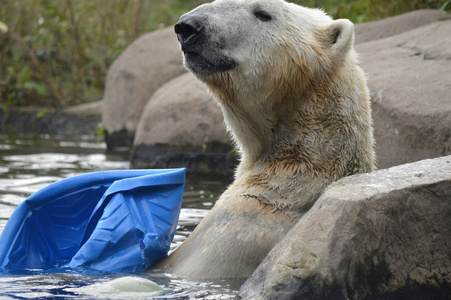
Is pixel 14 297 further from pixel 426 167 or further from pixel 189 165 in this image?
pixel 189 165

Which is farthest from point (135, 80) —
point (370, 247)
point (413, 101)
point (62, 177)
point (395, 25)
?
point (370, 247)

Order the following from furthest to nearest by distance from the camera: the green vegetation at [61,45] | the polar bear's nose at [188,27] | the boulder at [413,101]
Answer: the green vegetation at [61,45] → the boulder at [413,101] → the polar bear's nose at [188,27]

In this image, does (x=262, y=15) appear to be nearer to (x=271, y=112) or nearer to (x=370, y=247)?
(x=271, y=112)

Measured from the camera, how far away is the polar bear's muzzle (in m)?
2.83

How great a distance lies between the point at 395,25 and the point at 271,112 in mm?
4600

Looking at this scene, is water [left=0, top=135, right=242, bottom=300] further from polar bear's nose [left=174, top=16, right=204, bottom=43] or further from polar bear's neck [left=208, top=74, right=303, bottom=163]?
polar bear's nose [left=174, top=16, right=204, bottom=43]

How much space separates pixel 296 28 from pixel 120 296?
142cm

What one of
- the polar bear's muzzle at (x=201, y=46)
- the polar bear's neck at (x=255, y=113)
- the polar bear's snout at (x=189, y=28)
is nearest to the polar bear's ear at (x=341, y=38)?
the polar bear's neck at (x=255, y=113)

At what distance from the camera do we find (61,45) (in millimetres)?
13758

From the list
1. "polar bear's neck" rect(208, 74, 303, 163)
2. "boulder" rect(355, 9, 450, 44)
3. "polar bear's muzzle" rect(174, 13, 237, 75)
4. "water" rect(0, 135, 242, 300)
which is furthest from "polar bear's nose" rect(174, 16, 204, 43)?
"boulder" rect(355, 9, 450, 44)

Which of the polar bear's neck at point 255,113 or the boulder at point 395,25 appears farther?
the boulder at point 395,25

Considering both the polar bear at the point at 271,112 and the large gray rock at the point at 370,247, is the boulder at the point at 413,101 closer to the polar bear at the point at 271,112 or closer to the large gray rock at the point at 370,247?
the polar bear at the point at 271,112

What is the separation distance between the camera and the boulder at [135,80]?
893cm

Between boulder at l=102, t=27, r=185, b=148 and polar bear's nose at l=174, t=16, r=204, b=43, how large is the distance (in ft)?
19.7
